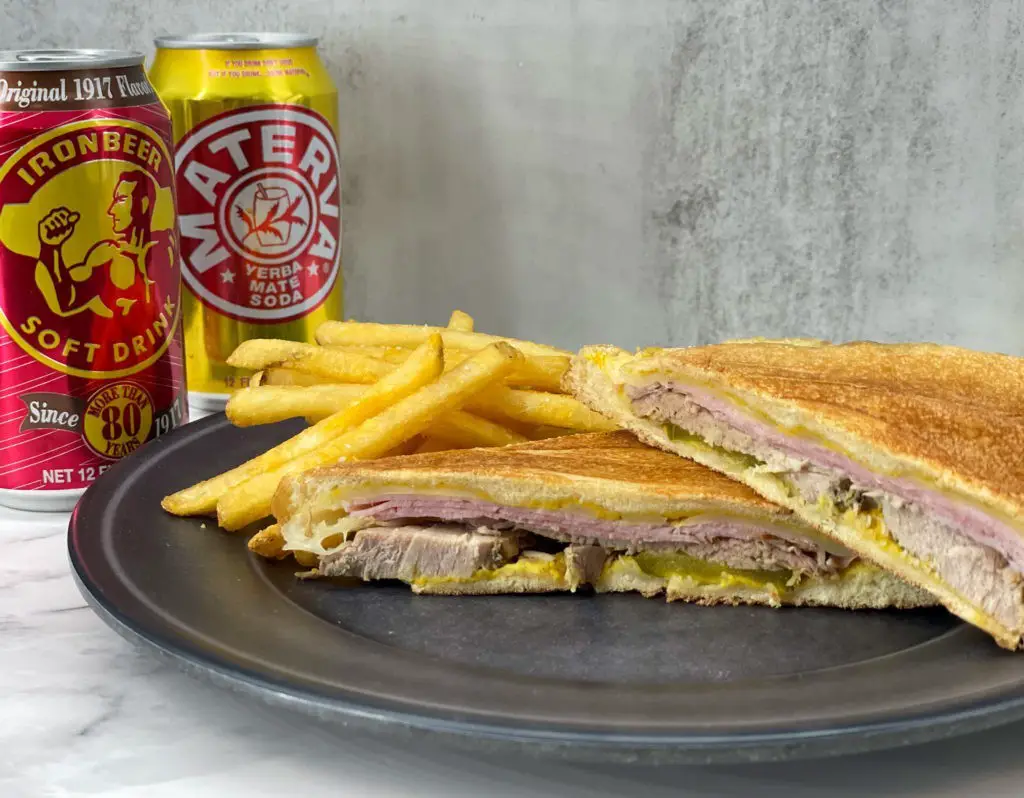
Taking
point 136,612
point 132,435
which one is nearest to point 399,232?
point 132,435

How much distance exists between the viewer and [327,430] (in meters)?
2.11

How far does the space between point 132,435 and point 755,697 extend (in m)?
1.39

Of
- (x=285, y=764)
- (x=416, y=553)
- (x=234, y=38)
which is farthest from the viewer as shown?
(x=234, y=38)

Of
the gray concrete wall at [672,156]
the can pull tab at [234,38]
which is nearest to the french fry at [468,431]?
the can pull tab at [234,38]

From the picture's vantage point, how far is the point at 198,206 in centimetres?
290

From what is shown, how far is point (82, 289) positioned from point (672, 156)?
1.66m

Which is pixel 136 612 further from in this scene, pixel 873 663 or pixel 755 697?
pixel 873 663

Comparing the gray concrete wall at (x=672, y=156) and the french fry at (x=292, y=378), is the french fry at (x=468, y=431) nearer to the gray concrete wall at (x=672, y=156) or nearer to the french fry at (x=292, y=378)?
the french fry at (x=292, y=378)

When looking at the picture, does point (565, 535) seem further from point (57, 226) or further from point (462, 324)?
point (57, 226)

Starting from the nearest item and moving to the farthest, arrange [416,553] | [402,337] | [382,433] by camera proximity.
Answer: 1. [416,553]
2. [382,433]
3. [402,337]

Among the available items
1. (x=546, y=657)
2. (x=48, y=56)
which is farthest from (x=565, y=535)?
(x=48, y=56)

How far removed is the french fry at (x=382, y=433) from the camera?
2041 millimetres

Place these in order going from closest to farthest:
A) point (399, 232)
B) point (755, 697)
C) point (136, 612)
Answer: point (755, 697) → point (136, 612) → point (399, 232)

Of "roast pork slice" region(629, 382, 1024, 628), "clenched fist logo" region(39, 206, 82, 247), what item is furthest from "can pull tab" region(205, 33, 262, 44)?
"roast pork slice" region(629, 382, 1024, 628)
